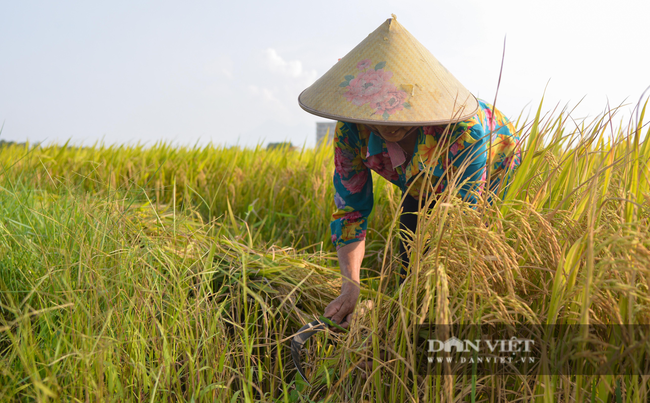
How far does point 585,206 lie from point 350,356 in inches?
30.1

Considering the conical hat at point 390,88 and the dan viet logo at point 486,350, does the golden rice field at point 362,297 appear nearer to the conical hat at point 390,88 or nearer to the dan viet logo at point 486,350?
the dan viet logo at point 486,350

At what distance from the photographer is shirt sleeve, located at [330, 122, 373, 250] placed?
67.3 inches

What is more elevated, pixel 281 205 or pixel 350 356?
pixel 281 205

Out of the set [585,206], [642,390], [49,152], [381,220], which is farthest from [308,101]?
[49,152]

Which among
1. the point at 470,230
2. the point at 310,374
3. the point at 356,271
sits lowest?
the point at 310,374

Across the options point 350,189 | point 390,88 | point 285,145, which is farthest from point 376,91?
point 285,145

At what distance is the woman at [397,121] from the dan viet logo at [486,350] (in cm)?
33

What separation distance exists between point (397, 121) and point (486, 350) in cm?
63

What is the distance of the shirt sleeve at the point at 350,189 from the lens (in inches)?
67.3

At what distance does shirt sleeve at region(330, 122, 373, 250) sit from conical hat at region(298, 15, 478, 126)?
425 millimetres

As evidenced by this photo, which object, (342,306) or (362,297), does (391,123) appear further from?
(362,297)

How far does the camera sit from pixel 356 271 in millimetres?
1625

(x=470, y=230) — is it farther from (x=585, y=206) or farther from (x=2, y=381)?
(x=2, y=381)

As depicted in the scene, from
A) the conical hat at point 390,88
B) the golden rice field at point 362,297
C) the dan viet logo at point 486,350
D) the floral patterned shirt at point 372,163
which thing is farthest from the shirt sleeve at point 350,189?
the dan viet logo at point 486,350
